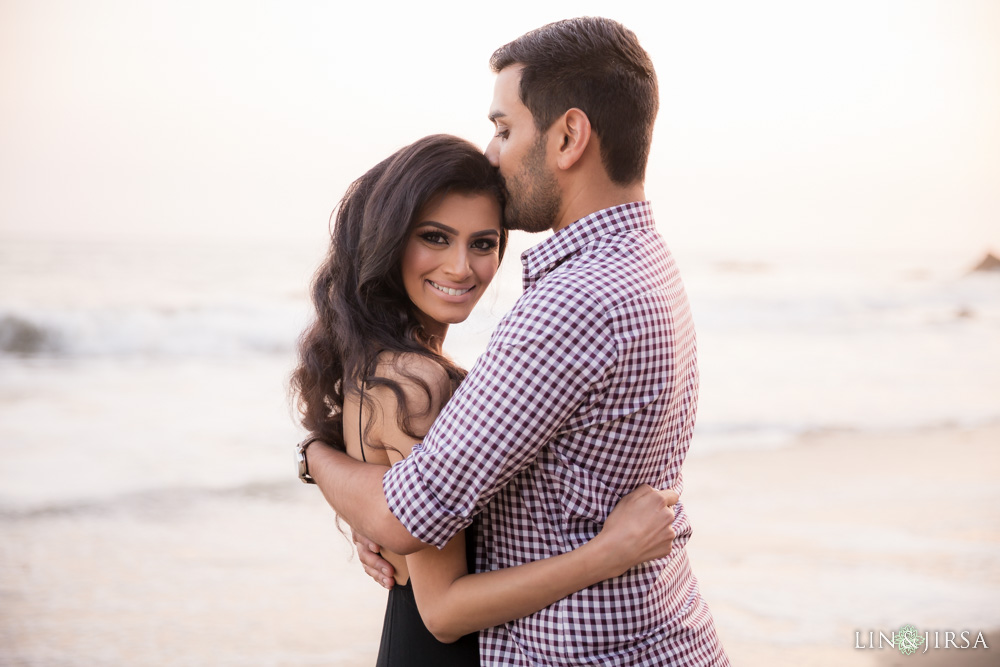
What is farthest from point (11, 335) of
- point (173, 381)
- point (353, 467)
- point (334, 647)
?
point (353, 467)

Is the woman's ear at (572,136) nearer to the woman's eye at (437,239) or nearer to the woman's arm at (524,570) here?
the woman's eye at (437,239)

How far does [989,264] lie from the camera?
18.1 metres

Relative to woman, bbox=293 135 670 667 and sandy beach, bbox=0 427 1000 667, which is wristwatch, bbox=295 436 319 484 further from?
sandy beach, bbox=0 427 1000 667

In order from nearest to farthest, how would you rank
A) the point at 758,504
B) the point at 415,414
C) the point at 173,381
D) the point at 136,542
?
1. the point at 415,414
2. the point at 136,542
3. the point at 758,504
4. the point at 173,381

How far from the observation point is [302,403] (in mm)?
2357

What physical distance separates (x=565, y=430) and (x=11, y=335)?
526 inches

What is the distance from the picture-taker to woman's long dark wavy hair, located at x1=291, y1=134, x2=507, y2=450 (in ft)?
6.47

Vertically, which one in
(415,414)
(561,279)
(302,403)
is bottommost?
(302,403)

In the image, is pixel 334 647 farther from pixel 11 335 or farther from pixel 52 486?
pixel 11 335

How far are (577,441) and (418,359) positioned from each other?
0.47 metres

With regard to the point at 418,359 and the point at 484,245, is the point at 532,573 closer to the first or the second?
the point at 418,359

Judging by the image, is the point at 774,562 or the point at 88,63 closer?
the point at 774,562

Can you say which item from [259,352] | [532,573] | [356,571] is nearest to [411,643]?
[532,573]

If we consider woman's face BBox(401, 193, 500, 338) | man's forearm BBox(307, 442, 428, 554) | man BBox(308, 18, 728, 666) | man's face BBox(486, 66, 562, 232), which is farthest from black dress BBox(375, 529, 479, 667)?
man's face BBox(486, 66, 562, 232)
